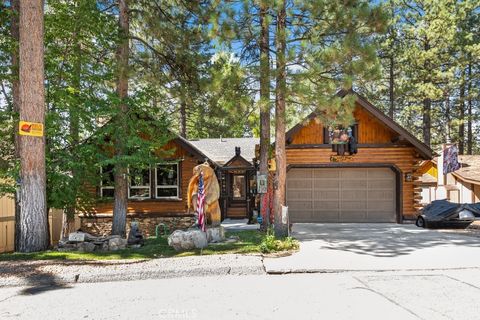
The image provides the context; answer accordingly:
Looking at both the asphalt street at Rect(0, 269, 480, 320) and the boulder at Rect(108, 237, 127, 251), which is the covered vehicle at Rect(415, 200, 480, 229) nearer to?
the asphalt street at Rect(0, 269, 480, 320)

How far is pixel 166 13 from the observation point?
14.2 meters

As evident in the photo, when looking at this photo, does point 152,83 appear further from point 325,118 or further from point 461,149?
point 461,149

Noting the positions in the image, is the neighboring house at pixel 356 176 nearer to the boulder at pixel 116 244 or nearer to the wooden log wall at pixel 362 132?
the wooden log wall at pixel 362 132

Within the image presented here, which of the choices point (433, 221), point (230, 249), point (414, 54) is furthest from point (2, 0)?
point (414, 54)

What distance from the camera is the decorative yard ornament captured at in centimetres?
1137

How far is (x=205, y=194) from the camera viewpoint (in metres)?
11.7

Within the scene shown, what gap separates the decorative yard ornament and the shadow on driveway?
2.79 m

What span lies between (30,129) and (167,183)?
8.23 metres

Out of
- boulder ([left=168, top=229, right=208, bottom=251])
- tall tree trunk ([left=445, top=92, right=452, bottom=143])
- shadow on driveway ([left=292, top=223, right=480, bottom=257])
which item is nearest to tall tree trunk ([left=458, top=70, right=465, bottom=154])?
tall tree trunk ([left=445, top=92, right=452, bottom=143])

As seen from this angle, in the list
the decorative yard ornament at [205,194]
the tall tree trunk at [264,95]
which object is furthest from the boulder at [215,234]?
the tall tree trunk at [264,95]

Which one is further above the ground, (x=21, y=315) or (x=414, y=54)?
(x=414, y=54)

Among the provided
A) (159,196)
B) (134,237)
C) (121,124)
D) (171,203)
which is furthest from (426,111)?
(134,237)

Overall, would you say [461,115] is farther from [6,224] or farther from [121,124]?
[6,224]

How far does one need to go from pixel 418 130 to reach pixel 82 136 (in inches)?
1313
